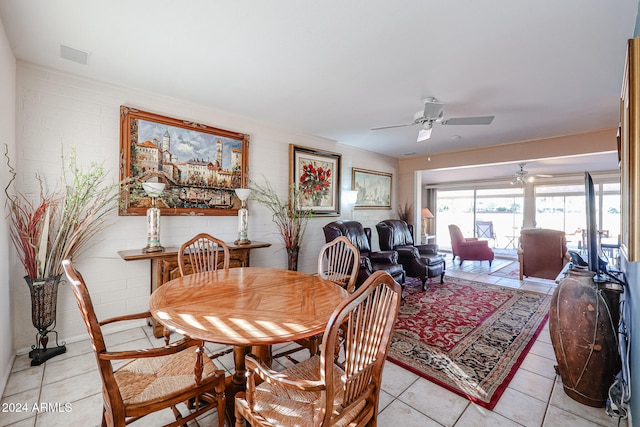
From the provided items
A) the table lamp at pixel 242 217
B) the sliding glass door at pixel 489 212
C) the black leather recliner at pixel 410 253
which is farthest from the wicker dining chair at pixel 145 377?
the sliding glass door at pixel 489 212

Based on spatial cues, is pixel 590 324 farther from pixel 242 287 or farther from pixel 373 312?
pixel 242 287

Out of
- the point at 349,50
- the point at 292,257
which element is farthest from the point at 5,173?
the point at 292,257

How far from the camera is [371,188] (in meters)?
5.65

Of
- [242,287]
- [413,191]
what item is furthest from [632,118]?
[413,191]

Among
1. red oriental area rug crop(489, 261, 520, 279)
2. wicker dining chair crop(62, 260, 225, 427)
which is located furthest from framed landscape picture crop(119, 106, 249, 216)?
red oriental area rug crop(489, 261, 520, 279)

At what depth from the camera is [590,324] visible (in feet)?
5.83

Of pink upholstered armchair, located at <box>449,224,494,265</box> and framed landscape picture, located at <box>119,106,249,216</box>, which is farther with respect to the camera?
pink upholstered armchair, located at <box>449,224,494,265</box>

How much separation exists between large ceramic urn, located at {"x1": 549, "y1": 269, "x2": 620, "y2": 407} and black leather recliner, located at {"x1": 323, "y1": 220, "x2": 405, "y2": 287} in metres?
1.98

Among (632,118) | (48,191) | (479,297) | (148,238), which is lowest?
(479,297)

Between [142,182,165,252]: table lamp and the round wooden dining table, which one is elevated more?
[142,182,165,252]: table lamp

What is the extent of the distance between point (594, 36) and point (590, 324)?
1976mm

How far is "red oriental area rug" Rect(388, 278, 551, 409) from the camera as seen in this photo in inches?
81.6

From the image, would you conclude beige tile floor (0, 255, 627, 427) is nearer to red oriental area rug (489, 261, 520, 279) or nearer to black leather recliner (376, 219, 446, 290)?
black leather recliner (376, 219, 446, 290)

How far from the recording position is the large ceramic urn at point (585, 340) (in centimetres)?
175
